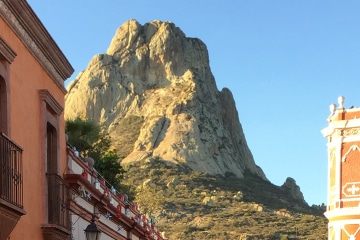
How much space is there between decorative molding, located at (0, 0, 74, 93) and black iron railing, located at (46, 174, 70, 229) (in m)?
1.75

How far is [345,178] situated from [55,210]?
54.3 feet

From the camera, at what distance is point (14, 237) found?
11195mm

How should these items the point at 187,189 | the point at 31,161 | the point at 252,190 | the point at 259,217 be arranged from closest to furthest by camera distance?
the point at 31,161
the point at 259,217
the point at 187,189
the point at 252,190

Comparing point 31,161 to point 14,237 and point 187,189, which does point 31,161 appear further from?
point 187,189

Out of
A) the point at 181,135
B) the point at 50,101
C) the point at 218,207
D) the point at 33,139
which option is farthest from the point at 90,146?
the point at 181,135

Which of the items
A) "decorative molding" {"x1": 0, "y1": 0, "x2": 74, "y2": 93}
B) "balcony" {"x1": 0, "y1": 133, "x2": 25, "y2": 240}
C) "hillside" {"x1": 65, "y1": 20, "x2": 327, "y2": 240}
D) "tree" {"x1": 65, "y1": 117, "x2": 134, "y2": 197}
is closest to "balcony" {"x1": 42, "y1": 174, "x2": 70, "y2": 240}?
"decorative molding" {"x1": 0, "y1": 0, "x2": 74, "y2": 93}

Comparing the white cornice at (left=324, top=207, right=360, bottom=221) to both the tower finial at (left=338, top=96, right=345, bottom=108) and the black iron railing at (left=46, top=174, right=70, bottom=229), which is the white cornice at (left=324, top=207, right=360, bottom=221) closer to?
the tower finial at (left=338, top=96, right=345, bottom=108)

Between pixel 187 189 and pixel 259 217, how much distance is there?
42.8 ft

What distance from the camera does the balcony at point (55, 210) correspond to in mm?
12891

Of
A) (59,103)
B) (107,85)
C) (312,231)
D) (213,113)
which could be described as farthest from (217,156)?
(59,103)

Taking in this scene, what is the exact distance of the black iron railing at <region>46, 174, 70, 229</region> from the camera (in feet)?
43.2

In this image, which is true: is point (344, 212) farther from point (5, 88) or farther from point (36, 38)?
point (5, 88)

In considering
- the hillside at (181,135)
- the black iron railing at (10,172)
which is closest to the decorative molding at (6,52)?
the black iron railing at (10,172)

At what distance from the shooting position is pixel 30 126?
12.2 metres
